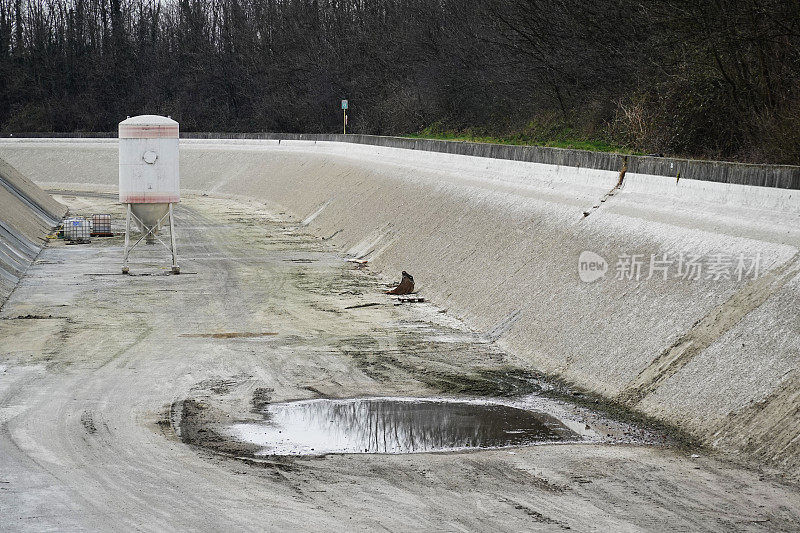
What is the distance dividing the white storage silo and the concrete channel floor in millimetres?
3185

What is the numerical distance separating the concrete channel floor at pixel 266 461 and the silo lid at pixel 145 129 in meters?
4.19

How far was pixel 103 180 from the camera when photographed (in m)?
56.7

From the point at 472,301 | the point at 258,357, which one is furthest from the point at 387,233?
the point at 258,357

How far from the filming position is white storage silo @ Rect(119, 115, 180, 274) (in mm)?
23828

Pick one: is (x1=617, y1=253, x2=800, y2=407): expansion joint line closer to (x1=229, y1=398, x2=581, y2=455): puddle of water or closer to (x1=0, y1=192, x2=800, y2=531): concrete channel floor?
(x1=229, y1=398, x2=581, y2=455): puddle of water

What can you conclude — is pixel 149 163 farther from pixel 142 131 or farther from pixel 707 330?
pixel 707 330

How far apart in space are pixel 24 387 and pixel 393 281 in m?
11.0

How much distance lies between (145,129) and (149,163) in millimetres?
855

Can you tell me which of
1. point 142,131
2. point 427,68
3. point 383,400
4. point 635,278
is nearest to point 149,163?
point 142,131

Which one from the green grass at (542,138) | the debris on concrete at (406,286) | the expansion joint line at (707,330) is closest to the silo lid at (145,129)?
the debris on concrete at (406,286)

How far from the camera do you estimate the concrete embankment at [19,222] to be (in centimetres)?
2304

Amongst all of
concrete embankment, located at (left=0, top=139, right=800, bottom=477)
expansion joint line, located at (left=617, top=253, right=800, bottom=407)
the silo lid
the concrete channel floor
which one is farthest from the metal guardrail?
the silo lid

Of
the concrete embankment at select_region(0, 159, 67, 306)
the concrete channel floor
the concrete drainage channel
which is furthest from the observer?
the concrete embankment at select_region(0, 159, 67, 306)

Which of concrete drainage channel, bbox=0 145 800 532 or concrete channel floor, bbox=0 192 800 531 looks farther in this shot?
concrete drainage channel, bbox=0 145 800 532
